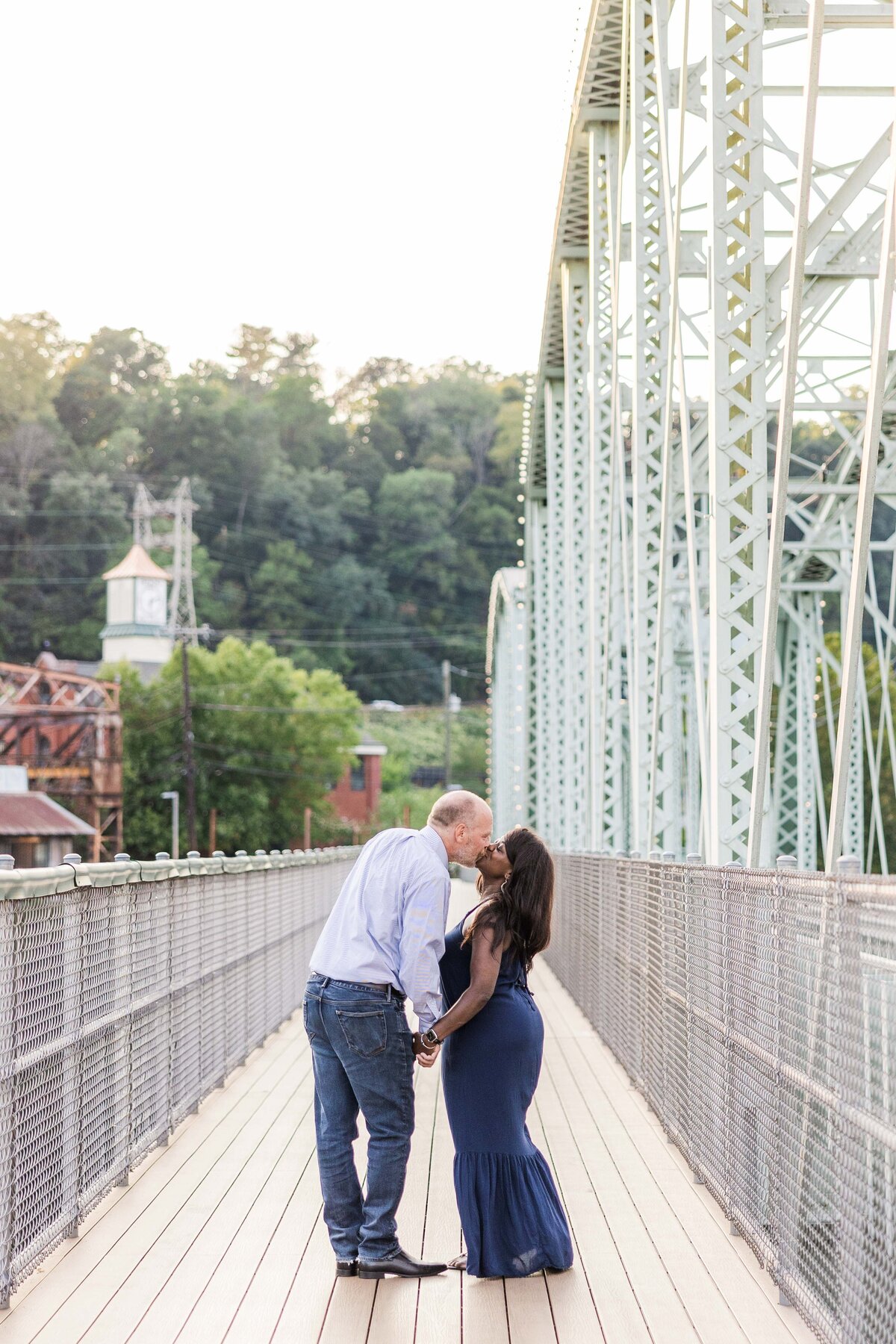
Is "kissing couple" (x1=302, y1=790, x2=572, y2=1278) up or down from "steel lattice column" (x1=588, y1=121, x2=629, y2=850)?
down

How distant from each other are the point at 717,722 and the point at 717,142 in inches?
138

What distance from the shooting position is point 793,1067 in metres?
5.36

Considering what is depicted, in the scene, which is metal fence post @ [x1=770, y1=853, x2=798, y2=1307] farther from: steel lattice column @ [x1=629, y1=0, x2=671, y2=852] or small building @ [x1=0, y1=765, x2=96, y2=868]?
small building @ [x1=0, y1=765, x2=96, y2=868]

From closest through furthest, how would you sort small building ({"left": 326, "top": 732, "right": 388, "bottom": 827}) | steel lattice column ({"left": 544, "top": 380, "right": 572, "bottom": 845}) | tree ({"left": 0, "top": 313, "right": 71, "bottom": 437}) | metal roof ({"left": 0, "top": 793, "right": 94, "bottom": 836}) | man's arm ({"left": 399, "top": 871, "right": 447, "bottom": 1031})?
man's arm ({"left": 399, "top": 871, "right": 447, "bottom": 1031}), steel lattice column ({"left": 544, "top": 380, "right": 572, "bottom": 845}), metal roof ({"left": 0, "top": 793, "right": 94, "bottom": 836}), small building ({"left": 326, "top": 732, "right": 388, "bottom": 827}), tree ({"left": 0, "top": 313, "right": 71, "bottom": 437})

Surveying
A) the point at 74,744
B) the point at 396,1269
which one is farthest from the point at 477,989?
the point at 74,744

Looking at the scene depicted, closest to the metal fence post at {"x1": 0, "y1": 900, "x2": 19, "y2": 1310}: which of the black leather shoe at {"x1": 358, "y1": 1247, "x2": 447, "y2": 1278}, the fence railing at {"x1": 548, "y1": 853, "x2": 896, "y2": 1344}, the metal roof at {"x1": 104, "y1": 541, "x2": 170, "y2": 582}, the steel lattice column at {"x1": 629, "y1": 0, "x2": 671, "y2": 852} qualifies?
the black leather shoe at {"x1": 358, "y1": 1247, "x2": 447, "y2": 1278}

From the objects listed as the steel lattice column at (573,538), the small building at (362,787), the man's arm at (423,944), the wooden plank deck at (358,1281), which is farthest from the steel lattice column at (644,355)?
the small building at (362,787)

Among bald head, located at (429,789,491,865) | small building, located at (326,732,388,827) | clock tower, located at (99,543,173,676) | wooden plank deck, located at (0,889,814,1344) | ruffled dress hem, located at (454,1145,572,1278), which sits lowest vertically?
wooden plank deck, located at (0,889,814,1344)

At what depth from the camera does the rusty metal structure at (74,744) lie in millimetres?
57375

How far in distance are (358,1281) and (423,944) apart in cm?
113

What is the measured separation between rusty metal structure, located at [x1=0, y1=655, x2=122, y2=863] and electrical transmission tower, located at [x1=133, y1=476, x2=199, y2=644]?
33.5 m

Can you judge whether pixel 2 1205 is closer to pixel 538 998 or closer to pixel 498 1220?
pixel 498 1220

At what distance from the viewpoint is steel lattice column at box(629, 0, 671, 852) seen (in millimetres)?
15375

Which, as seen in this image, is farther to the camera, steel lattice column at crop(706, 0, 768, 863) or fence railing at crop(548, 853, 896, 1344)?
steel lattice column at crop(706, 0, 768, 863)
